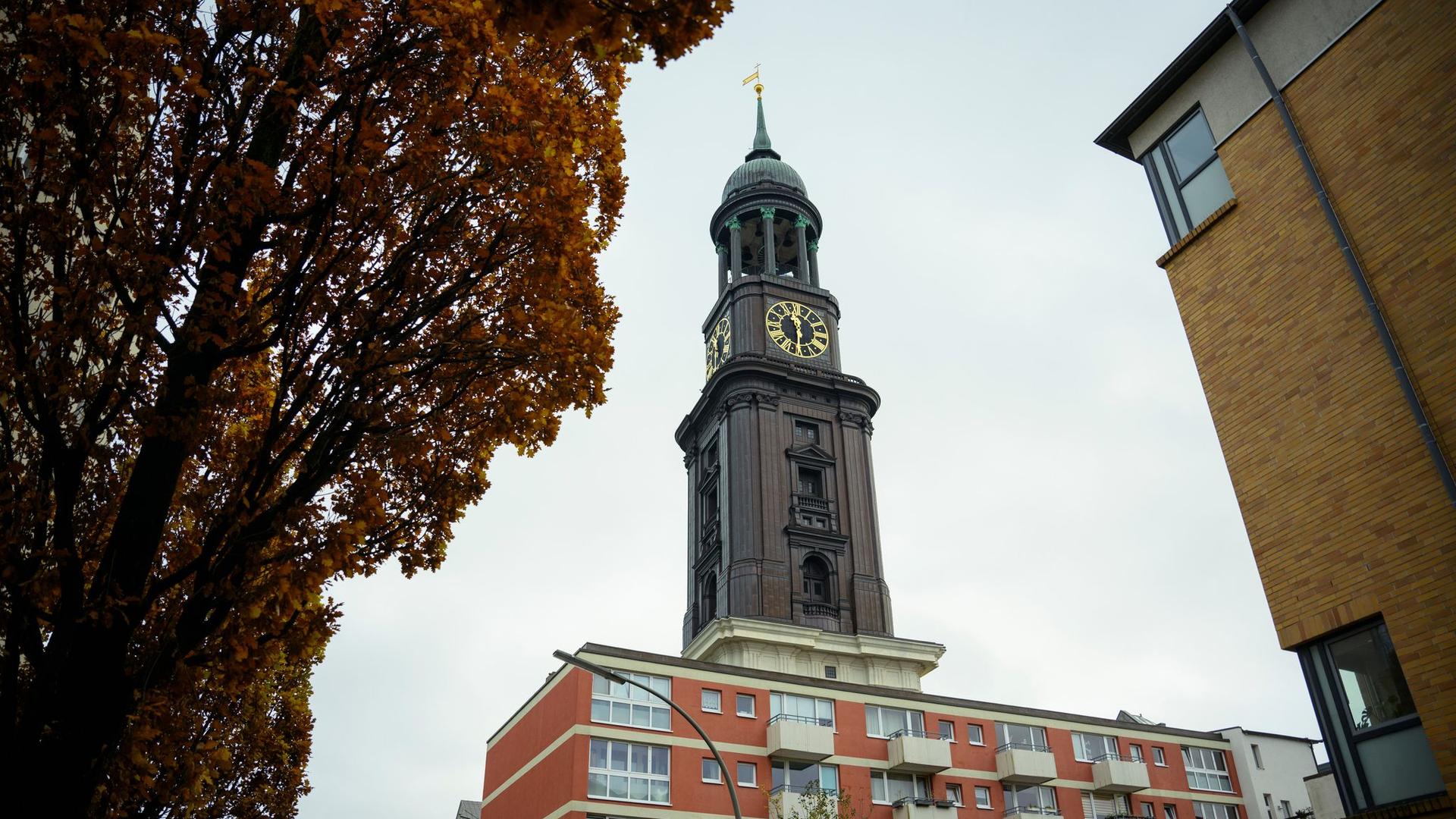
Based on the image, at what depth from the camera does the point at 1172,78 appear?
64.1 ft

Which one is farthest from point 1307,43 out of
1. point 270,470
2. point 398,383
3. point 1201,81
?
point 270,470

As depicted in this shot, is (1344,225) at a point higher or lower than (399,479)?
→ higher

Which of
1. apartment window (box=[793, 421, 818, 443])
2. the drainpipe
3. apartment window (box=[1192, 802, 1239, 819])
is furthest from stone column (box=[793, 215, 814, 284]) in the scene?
the drainpipe

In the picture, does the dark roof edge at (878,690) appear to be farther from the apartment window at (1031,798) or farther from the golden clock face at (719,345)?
the golden clock face at (719,345)

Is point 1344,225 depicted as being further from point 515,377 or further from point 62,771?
point 62,771

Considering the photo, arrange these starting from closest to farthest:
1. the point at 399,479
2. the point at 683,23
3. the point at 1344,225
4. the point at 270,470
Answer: the point at 683,23
the point at 270,470
the point at 399,479
the point at 1344,225

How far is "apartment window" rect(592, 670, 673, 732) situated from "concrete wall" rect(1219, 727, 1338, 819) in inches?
1199

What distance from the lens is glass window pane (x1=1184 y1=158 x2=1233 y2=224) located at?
719 inches

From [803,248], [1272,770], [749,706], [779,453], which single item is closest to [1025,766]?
[749,706]

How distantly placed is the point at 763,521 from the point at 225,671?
4933 cm

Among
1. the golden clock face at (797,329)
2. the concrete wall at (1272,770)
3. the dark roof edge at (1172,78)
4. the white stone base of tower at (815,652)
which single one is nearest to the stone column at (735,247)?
the golden clock face at (797,329)

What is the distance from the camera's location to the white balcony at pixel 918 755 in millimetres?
42188

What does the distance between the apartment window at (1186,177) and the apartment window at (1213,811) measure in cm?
3895

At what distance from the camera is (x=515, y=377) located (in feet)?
31.7
